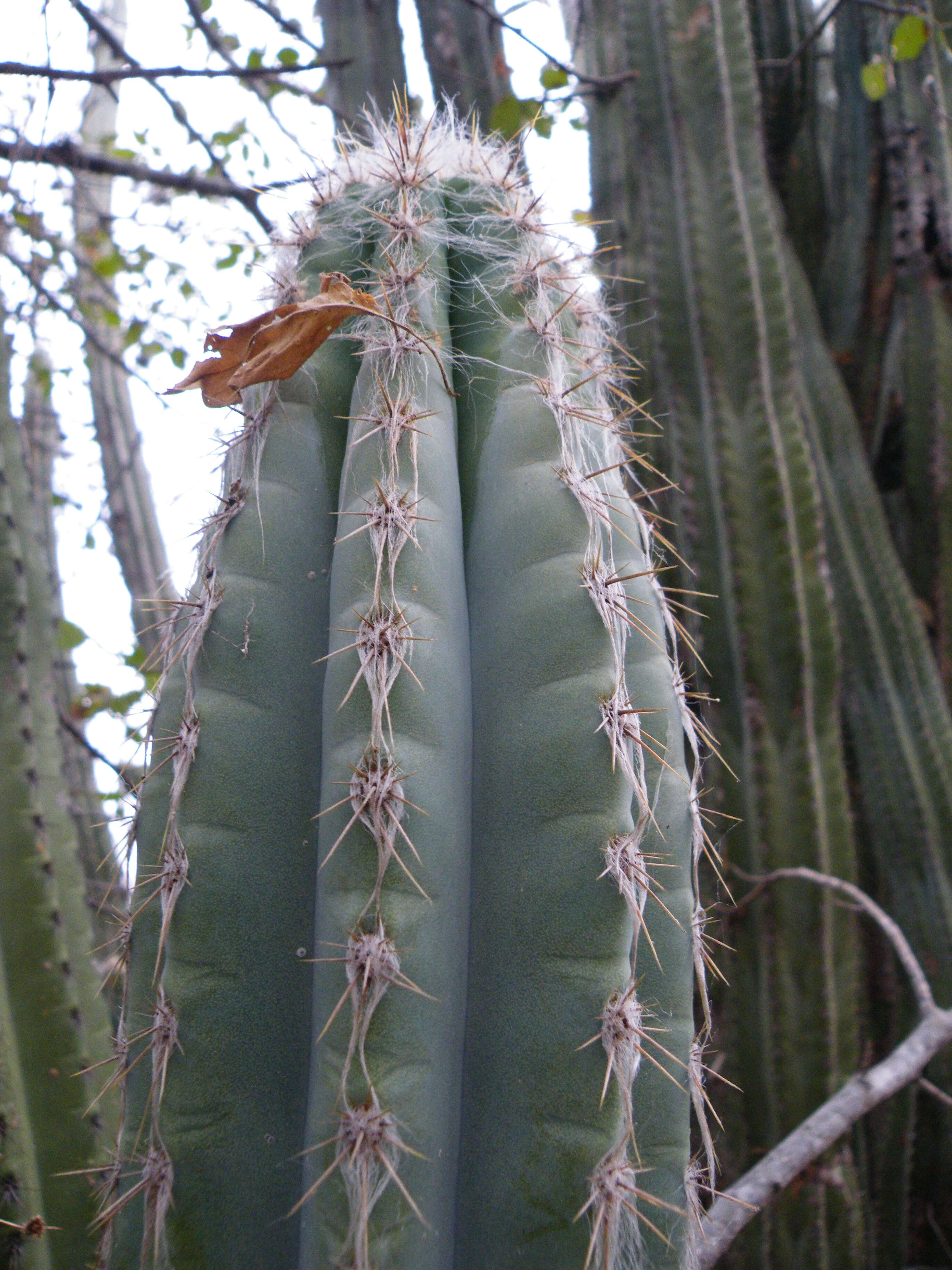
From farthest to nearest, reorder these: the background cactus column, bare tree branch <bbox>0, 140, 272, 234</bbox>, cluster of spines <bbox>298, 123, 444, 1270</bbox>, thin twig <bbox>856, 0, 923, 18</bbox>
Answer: thin twig <bbox>856, 0, 923, 18</bbox> < bare tree branch <bbox>0, 140, 272, 234</bbox> < the background cactus column < cluster of spines <bbox>298, 123, 444, 1270</bbox>

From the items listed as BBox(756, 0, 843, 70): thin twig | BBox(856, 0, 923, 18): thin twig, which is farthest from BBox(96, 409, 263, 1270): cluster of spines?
BBox(756, 0, 843, 70): thin twig

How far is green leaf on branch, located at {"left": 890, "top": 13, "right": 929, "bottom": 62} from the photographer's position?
207cm

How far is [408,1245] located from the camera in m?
0.78

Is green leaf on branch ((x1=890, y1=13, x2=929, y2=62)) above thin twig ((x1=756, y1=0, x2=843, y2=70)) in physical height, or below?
below

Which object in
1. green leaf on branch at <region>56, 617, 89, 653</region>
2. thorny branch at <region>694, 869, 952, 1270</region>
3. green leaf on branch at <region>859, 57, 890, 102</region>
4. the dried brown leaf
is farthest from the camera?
green leaf on branch at <region>56, 617, 89, 653</region>

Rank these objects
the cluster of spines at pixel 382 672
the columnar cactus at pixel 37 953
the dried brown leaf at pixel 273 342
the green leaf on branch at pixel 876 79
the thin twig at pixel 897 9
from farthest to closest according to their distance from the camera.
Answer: the green leaf on branch at pixel 876 79
the thin twig at pixel 897 9
the columnar cactus at pixel 37 953
the dried brown leaf at pixel 273 342
the cluster of spines at pixel 382 672

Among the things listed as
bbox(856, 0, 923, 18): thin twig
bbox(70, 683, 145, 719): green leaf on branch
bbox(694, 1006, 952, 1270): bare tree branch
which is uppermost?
bbox(856, 0, 923, 18): thin twig

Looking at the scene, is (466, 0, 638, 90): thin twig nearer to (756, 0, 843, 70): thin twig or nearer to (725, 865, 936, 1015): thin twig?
(756, 0, 843, 70): thin twig

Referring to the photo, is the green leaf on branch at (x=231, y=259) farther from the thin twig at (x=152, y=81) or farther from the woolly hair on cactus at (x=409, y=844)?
the woolly hair on cactus at (x=409, y=844)

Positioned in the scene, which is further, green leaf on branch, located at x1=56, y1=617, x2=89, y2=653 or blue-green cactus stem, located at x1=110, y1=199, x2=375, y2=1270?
green leaf on branch, located at x1=56, y1=617, x2=89, y2=653

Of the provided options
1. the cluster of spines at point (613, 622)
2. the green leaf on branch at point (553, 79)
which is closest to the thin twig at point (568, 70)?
the green leaf on branch at point (553, 79)

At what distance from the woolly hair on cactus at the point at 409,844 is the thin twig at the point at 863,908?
628 millimetres

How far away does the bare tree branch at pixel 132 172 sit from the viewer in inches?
79.5

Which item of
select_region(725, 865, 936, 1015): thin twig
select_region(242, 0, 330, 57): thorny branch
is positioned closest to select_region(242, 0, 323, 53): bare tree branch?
select_region(242, 0, 330, 57): thorny branch
